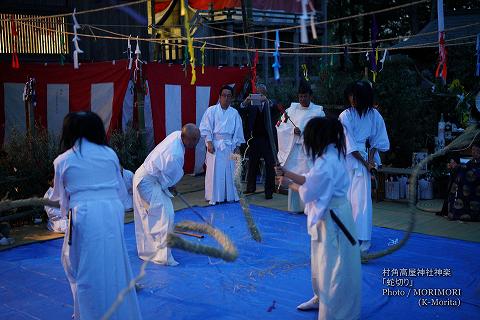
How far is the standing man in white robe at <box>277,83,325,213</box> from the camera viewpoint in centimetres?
760

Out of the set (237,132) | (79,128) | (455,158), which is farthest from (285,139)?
(79,128)

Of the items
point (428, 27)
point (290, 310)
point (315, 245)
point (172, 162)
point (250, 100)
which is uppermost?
point (428, 27)

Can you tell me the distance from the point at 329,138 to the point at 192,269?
2.35 metres

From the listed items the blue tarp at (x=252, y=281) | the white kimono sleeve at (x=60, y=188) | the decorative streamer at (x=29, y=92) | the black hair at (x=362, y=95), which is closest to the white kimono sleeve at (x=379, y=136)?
the black hair at (x=362, y=95)

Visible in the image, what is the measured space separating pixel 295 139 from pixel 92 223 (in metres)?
4.71

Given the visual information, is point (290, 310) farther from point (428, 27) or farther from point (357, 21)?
point (357, 21)

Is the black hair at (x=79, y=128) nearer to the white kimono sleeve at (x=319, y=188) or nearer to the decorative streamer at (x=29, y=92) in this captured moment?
the white kimono sleeve at (x=319, y=188)

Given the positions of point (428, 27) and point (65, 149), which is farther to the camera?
point (428, 27)

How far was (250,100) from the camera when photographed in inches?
340

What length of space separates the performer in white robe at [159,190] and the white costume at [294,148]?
2.59 m


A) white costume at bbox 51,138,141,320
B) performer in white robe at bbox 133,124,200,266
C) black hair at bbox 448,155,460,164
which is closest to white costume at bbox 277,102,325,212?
black hair at bbox 448,155,460,164

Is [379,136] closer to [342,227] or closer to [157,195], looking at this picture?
[342,227]

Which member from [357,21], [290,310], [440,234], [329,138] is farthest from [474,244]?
[357,21]

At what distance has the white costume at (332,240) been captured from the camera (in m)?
3.79
